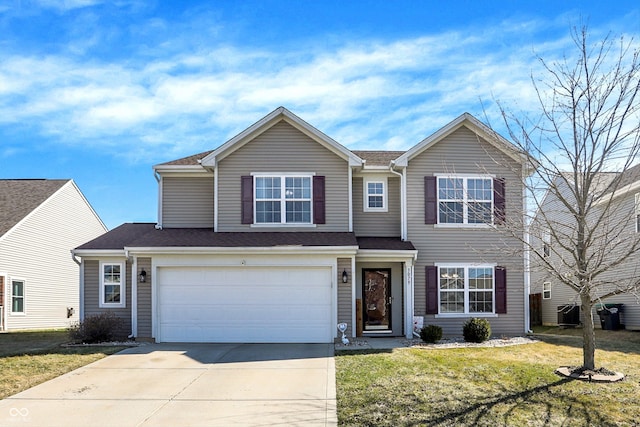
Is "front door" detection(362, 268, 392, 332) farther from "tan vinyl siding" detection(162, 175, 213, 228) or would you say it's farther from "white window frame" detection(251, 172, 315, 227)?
"tan vinyl siding" detection(162, 175, 213, 228)

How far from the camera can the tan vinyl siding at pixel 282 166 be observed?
1881 centimetres

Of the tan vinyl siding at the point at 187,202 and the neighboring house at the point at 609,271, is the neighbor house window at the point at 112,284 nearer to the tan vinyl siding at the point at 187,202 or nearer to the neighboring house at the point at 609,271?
the tan vinyl siding at the point at 187,202

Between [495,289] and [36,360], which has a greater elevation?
[495,289]

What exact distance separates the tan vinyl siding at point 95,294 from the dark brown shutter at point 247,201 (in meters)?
3.79

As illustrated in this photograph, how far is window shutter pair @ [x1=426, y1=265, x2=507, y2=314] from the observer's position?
18.6m

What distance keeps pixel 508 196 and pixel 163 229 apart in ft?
35.7

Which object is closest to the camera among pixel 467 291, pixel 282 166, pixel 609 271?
pixel 467 291

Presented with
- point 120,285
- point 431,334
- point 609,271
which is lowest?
point 431,334

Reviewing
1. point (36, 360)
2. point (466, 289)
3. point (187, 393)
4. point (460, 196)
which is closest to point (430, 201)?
point (460, 196)

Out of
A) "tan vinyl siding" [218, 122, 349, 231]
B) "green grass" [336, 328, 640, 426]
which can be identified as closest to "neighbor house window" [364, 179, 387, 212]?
"tan vinyl siding" [218, 122, 349, 231]

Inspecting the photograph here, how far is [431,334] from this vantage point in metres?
16.5

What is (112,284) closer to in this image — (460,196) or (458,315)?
(458,315)

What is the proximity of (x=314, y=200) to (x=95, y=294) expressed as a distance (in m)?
7.23

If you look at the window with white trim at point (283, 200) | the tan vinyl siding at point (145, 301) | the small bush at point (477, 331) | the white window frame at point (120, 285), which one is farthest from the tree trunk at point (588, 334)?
the white window frame at point (120, 285)
